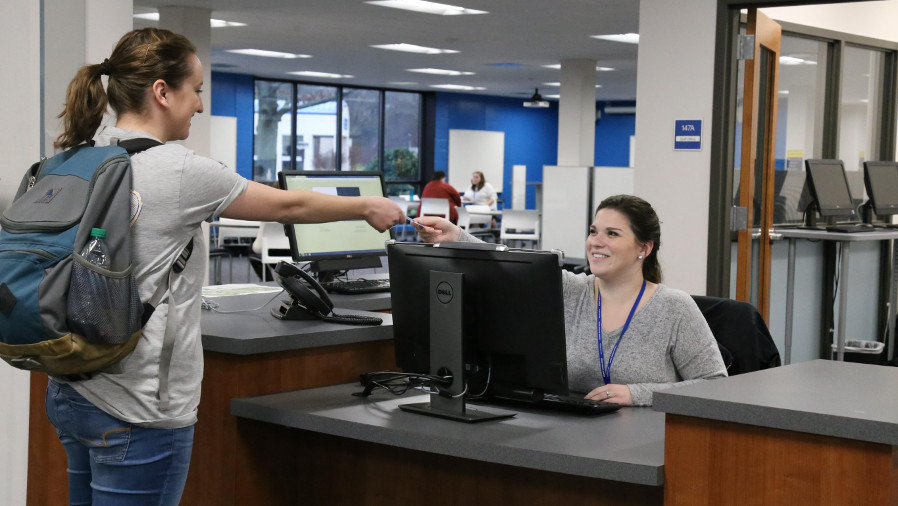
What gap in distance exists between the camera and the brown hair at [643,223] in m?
2.85

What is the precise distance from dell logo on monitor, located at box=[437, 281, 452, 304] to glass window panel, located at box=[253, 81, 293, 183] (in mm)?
15077

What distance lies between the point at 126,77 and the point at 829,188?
546 cm

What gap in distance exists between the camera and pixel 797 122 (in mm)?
6902

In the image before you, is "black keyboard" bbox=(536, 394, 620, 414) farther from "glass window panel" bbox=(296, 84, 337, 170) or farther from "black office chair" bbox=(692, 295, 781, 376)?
"glass window panel" bbox=(296, 84, 337, 170)

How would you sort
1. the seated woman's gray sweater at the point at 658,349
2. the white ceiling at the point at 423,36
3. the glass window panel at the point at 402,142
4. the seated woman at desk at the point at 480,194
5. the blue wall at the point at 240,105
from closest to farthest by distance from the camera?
the seated woman's gray sweater at the point at 658,349 → the white ceiling at the point at 423,36 → the blue wall at the point at 240,105 → the seated woman at desk at the point at 480,194 → the glass window panel at the point at 402,142

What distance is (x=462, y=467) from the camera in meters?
2.53

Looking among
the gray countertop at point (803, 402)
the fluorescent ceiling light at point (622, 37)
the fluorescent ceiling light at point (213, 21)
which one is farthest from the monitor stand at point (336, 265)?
the fluorescent ceiling light at point (622, 37)

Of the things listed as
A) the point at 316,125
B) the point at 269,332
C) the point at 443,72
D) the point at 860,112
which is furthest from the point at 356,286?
the point at 316,125

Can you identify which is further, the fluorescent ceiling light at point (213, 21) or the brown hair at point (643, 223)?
the fluorescent ceiling light at point (213, 21)

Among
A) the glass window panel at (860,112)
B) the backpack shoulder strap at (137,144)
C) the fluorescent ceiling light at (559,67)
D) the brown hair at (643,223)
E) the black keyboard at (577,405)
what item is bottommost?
the black keyboard at (577,405)

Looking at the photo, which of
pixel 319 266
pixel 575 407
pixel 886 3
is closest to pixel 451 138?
pixel 886 3

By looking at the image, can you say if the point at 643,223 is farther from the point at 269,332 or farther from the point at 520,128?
the point at 520,128

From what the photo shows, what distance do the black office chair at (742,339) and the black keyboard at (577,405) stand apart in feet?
2.38

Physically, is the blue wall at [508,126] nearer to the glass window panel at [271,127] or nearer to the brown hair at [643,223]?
the glass window panel at [271,127]
